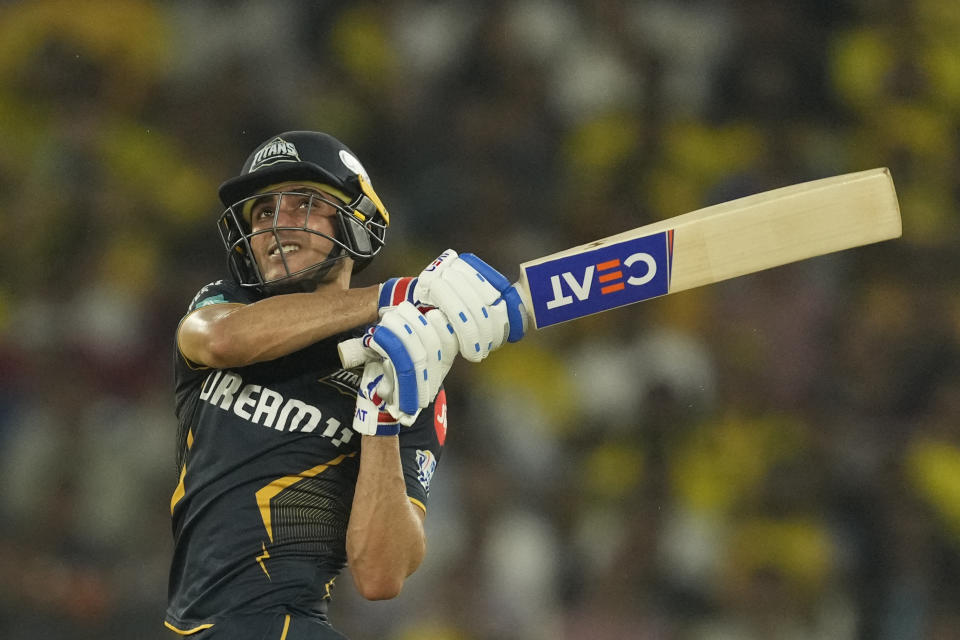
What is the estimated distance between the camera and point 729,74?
5.01 meters

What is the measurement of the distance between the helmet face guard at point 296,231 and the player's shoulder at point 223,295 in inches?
0.7

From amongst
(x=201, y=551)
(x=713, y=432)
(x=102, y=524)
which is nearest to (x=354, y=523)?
(x=201, y=551)

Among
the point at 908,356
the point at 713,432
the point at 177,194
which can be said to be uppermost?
the point at 177,194

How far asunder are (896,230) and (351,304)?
39.2 inches

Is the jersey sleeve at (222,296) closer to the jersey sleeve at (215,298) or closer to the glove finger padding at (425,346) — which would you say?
the jersey sleeve at (215,298)

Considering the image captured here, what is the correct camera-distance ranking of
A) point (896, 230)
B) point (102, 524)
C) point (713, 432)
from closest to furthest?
point (896, 230)
point (102, 524)
point (713, 432)

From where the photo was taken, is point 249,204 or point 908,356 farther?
point 908,356

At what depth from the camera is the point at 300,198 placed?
2295 mm

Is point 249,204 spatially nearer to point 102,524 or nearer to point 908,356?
point 102,524

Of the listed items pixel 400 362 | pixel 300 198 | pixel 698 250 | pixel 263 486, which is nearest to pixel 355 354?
pixel 400 362

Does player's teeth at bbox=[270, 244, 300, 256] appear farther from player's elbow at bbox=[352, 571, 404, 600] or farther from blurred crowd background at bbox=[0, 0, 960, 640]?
blurred crowd background at bbox=[0, 0, 960, 640]

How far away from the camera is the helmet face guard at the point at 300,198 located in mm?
2242

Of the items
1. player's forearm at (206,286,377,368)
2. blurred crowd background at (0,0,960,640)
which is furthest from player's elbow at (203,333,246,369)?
blurred crowd background at (0,0,960,640)

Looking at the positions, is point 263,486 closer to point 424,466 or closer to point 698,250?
point 424,466
